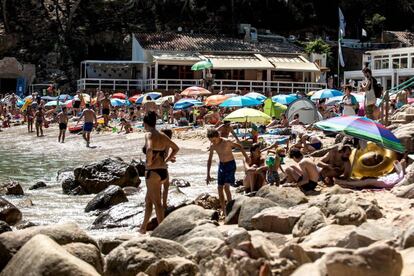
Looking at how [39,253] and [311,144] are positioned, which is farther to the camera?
[311,144]

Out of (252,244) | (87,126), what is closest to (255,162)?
(252,244)

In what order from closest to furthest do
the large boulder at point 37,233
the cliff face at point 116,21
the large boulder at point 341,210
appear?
the large boulder at point 37,233 → the large boulder at point 341,210 → the cliff face at point 116,21

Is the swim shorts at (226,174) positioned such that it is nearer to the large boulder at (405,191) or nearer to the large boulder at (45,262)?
the large boulder at (405,191)

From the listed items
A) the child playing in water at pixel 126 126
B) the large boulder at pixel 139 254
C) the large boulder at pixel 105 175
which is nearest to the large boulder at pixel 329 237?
the large boulder at pixel 139 254

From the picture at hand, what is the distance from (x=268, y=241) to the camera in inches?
293

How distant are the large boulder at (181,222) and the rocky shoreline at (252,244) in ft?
0.04

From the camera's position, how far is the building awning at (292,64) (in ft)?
139

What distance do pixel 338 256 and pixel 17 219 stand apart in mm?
7121

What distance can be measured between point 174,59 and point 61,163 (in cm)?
2297

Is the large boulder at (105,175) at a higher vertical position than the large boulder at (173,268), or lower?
lower

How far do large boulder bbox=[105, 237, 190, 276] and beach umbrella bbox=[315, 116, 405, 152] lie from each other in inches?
201

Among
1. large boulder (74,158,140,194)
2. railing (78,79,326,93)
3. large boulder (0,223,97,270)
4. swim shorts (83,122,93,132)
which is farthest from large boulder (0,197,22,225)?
railing (78,79,326,93)

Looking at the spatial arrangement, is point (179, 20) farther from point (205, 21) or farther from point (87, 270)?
point (87, 270)

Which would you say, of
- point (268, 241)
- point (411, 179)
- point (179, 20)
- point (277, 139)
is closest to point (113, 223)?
point (268, 241)
